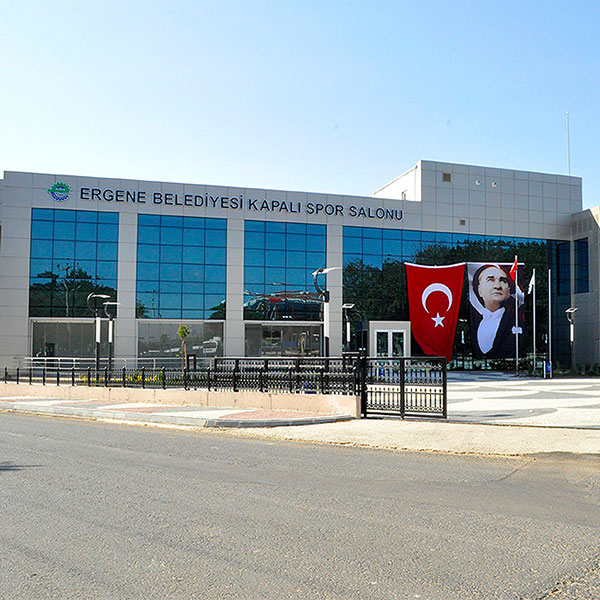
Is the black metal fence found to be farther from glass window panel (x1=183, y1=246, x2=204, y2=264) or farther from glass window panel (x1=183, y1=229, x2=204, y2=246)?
glass window panel (x1=183, y1=229, x2=204, y2=246)

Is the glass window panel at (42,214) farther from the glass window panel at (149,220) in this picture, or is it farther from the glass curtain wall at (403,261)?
the glass curtain wall at (403,261)

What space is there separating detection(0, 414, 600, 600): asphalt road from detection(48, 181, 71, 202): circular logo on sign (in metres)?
34.6

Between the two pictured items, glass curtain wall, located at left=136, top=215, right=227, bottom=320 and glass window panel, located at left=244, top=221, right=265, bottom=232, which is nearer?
glass curtain wall, located at left=136, top=215, right=227, bottom=320

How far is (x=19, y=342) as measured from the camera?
42.0m

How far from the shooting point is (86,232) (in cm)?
4331

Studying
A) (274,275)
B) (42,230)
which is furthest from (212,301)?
(42,230)

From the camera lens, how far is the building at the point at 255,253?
4278 centimetres

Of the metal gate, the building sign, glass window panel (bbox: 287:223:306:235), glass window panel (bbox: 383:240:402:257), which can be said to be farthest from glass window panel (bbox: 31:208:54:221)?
the metal gate

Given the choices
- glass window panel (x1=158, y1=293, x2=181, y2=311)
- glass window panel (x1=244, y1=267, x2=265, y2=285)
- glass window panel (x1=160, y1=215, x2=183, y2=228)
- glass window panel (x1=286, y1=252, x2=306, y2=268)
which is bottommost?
glass window panel (x1=158, y1=293, x2=181, y2=311)

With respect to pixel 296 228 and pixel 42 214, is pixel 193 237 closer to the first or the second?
pixel 296 228

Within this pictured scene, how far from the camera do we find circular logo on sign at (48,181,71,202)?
141ft

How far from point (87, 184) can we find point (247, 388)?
28.1 metres

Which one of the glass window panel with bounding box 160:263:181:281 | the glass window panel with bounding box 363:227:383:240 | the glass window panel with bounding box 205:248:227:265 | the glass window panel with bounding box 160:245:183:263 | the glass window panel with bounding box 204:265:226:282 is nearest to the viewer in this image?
the glass window panel with bounding box 160:263:181:281

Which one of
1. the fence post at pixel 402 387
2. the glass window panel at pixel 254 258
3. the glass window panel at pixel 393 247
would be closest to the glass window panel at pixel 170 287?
the glass window panel at pixel 254 258
